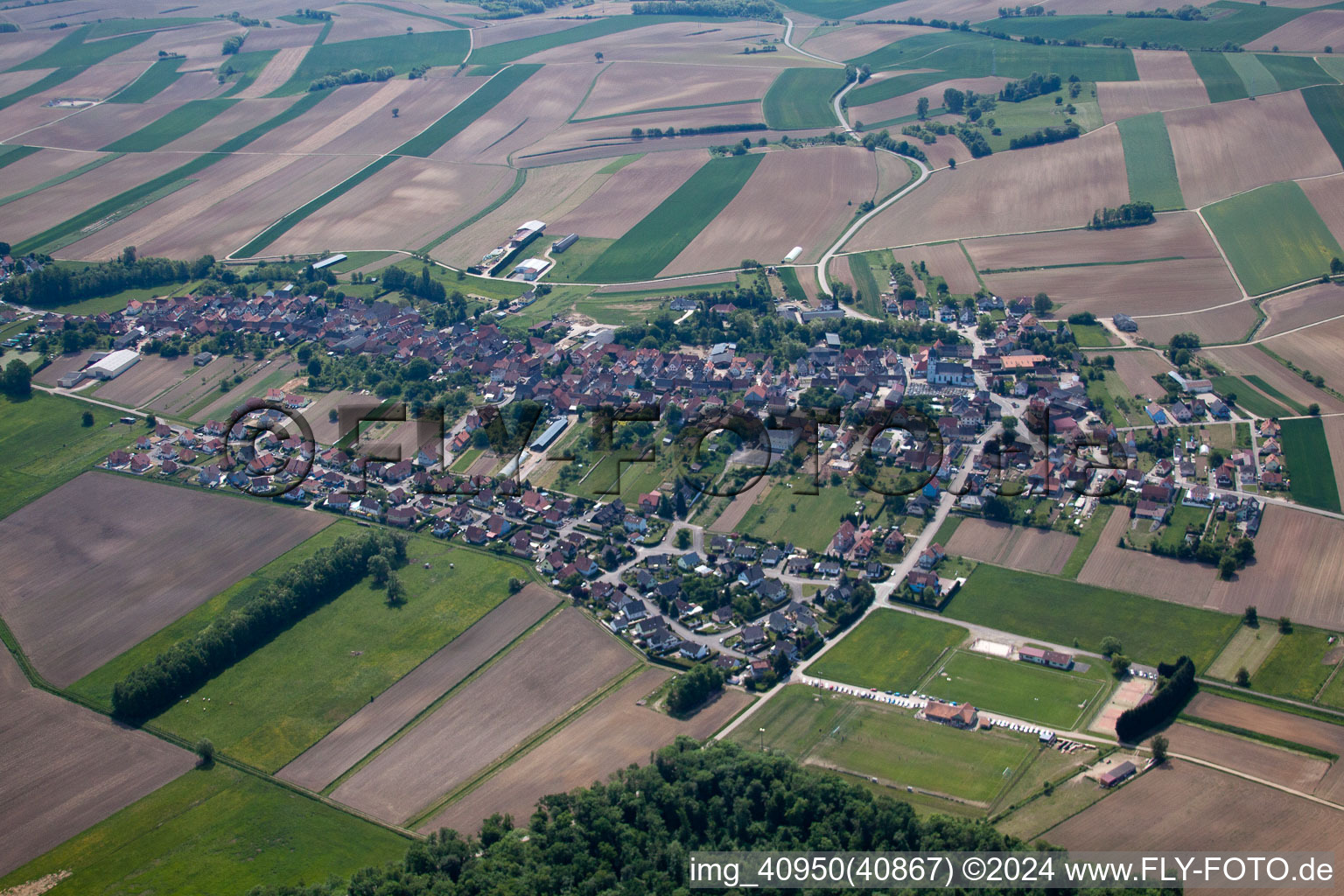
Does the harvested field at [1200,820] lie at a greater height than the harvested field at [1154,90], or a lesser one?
lesser

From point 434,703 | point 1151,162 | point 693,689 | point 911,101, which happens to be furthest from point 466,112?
point 693,689

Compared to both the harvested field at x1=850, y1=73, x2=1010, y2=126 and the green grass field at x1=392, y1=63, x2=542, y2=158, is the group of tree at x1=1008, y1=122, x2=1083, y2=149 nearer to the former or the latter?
the harvested field at x1=850, y1=73, x2=1010, y2=126

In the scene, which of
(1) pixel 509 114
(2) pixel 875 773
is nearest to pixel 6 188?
(1) pixel 509 114

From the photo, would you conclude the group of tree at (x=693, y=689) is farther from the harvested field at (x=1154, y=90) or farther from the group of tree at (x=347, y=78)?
the group of tree at (x=347, y=78)

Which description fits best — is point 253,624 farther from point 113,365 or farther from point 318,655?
point 113,365

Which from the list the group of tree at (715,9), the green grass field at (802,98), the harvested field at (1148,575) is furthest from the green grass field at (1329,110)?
the group of tree at (715,9)

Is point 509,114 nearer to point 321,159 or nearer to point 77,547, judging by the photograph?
point 321,159

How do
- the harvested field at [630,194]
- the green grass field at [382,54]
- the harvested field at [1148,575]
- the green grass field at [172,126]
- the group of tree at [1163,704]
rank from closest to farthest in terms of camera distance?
the group of tree at [1163,704] < the harvested field at [1148,575] < the harvested field at [630,194] < the green grass field at [172,126] < the green grass field at [382,54]
